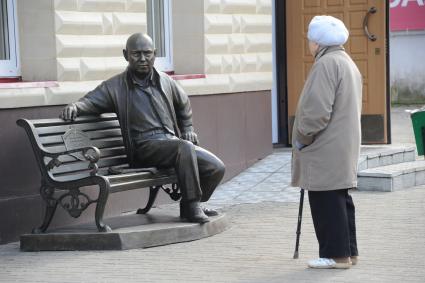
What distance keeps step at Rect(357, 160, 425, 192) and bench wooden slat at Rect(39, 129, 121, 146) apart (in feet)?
10.1

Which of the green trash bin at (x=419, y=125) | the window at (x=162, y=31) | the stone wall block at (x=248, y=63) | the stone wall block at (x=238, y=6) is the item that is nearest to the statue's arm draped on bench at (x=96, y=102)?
the window at (x=162, y=31)

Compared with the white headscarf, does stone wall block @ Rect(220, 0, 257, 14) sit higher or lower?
higher

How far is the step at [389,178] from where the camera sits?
36.3 feet

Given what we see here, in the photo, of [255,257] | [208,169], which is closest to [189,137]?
[208,169]

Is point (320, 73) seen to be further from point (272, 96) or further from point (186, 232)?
point (272, 96)

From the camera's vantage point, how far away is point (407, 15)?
78.7 feet

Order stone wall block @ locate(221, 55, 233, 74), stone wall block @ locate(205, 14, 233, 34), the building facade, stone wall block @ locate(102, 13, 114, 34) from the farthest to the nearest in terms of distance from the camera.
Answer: the building facade → stone wall block @ locate(221, 55, 233, 74) → stone wall block @ locate(205, 14, 233, 34) → stone wall block @ locate(102, 13, 114, 34)

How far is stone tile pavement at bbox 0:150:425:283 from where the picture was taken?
7367mm

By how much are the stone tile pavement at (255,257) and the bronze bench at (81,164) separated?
0.44 meters

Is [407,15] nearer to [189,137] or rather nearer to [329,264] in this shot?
[189,137]


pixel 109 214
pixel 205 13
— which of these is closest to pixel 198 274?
pixel 109 214

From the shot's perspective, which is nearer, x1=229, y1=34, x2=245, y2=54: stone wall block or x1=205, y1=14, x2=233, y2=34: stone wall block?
x1=205, y1=14, x2=233, y2=34: stone wall block

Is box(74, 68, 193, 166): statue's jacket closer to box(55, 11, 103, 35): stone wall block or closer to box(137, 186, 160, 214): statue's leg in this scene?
box(137, 186, 160, 214): statue's leg

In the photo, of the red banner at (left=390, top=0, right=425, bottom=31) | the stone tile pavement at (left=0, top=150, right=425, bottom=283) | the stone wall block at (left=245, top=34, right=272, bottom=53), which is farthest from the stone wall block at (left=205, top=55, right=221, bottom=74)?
the red banner at (left=390, top=0, right=425, bottom=31)
